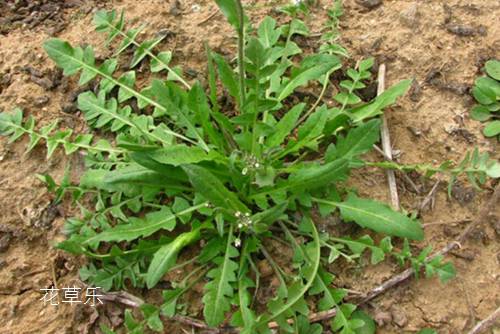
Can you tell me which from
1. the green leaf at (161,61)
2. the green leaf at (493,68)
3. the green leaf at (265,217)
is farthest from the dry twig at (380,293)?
the green leaf at (161,61)

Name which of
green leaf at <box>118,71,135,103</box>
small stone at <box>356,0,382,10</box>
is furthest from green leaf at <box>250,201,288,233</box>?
small stone at <box>356,0,382,10</box>

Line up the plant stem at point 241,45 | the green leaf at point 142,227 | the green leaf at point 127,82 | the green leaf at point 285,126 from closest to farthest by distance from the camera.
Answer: the plant stem at point 241,45, the green leaf at point 142,227, the green leaf at point 285,126, the green leaf at point 127,82

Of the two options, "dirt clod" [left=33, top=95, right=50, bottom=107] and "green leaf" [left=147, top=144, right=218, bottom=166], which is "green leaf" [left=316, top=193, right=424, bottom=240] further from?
"dirt clod" [left=33, top=95, right=50, bottom=107]

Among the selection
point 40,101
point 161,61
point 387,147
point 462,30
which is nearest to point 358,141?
point 387,147

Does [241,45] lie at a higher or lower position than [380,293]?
higher

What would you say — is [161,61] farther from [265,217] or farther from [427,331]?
[427,331]

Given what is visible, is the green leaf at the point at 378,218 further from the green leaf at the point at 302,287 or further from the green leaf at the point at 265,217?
the green leaf at the point at 265,217

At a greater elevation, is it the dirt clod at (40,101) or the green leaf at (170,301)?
the dirt clod at (40,101)
